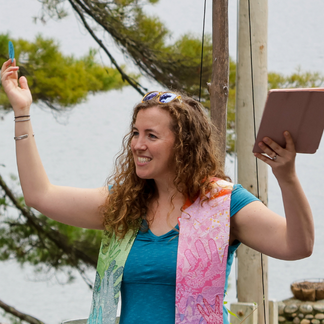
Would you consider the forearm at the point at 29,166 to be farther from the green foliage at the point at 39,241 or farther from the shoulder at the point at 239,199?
the green foliage at the point at 39,241

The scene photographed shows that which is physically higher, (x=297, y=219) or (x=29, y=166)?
(x=29, y=166)

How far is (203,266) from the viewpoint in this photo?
97 centimetres

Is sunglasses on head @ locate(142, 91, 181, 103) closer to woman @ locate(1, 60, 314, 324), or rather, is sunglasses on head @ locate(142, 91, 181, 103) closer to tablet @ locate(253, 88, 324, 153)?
woman @ locate(1, 60, 314, 324)

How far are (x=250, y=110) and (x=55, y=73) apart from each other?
165 cm

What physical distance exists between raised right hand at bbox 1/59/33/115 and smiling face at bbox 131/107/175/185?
0.80 feet

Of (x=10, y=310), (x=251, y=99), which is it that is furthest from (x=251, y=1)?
(x=10, y=310)

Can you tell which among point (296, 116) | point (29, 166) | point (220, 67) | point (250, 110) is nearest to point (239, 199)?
point (296, 116)

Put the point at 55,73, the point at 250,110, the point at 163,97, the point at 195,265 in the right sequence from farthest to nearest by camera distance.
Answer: the point at 55,73 → the point at 250,110 → the point at 163,97 → the point at 195,265

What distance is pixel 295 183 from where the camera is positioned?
33.7 inches

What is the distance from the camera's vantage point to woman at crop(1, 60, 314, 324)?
961 millimetres

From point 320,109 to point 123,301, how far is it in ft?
1.91

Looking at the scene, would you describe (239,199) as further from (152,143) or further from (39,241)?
(39,241)

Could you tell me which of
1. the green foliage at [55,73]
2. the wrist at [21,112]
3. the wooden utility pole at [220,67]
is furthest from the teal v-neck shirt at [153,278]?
the green foliage at [55,73]

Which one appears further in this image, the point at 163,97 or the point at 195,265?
the point at 163,97
